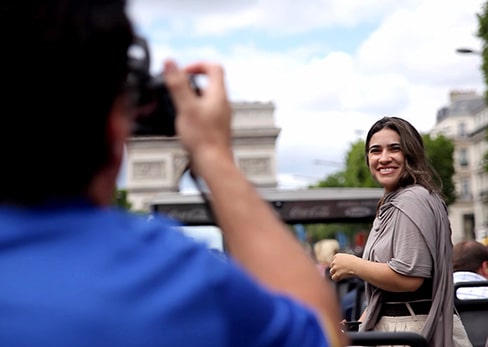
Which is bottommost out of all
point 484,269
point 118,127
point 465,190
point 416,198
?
point 465,190

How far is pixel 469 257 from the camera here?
22.4 feet

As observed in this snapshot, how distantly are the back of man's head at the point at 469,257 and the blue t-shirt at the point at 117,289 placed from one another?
573 cm

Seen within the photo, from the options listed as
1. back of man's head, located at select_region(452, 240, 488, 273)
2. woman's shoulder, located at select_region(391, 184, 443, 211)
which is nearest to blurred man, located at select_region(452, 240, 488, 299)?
back of man's head, located at select_region(452, 240, 488, 273)

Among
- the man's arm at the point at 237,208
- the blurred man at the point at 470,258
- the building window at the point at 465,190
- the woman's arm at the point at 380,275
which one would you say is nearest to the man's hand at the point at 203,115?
the man's arm at the point at 237,208

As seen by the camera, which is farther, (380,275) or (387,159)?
(387,159)

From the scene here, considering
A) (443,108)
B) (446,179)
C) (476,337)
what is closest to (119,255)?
(476,337)

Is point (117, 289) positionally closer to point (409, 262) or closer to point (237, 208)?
point (237, 208)

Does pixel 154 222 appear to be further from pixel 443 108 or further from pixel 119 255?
pixel 443 108

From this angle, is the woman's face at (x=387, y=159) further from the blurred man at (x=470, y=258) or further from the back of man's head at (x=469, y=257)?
the back of man's head at (x=469, y=257)

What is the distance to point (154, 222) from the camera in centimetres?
129

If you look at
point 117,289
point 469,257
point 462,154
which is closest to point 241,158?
point 462,154

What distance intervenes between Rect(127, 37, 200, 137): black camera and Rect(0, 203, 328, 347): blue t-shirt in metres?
0.14

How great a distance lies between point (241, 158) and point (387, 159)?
6214 centimetres

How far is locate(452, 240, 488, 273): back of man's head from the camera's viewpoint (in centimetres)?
680
